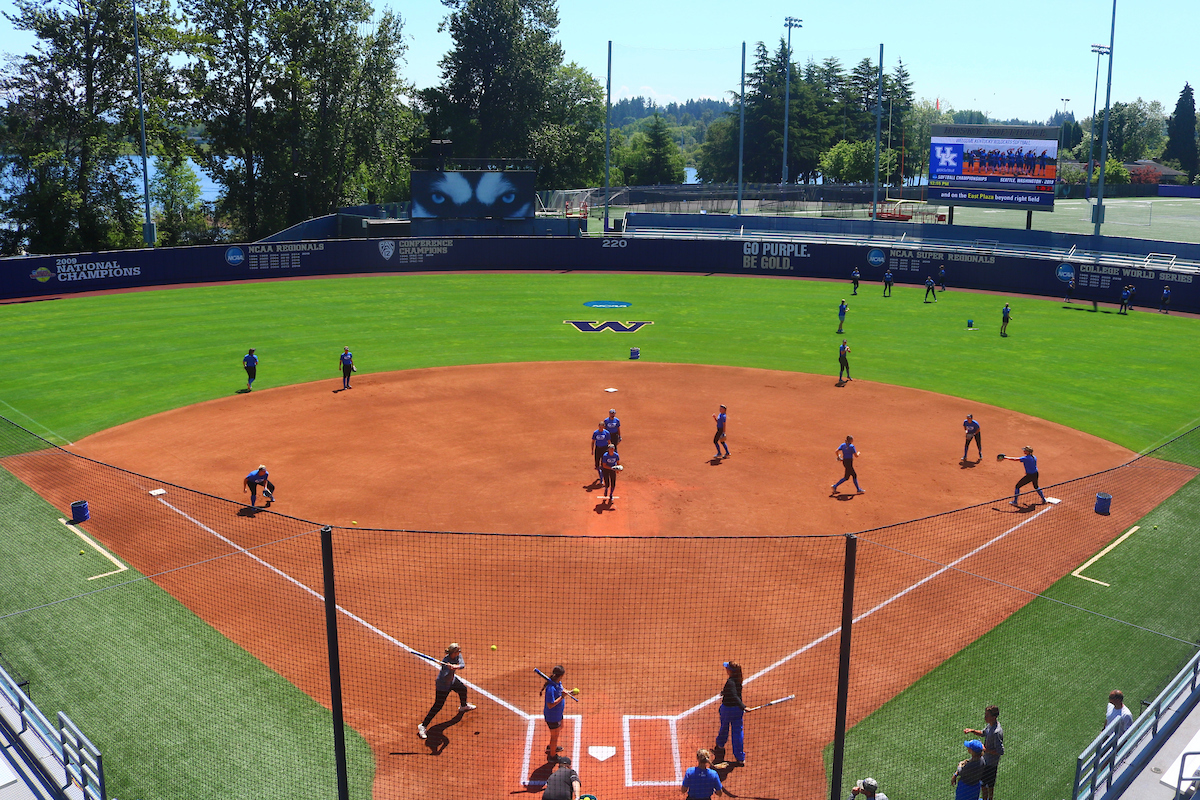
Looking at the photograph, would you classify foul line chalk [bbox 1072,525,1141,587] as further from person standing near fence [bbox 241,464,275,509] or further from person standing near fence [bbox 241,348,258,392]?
person standing near fence [bbox 241,348,258,392]

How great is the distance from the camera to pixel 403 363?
3528 cm

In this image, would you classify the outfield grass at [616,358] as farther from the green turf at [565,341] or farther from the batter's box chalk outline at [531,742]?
the batter's box chalk outline at [531,742]

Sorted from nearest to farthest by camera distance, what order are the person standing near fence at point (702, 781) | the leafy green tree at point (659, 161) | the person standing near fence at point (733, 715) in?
the person standing near fence at point (702, 781) → the person standing near fence at point (733, 715) → the leafy green tree at point (659, 161)

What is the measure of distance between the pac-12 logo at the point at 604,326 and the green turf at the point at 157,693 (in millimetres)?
27443

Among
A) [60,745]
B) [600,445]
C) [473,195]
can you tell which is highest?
[473,195]

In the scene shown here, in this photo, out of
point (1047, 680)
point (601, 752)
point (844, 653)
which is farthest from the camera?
point (1047, 680)

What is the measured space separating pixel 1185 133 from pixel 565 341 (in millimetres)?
157627

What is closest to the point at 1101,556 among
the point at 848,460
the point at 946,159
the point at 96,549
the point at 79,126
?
the point at 848,460

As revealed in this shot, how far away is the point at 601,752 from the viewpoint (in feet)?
38.9

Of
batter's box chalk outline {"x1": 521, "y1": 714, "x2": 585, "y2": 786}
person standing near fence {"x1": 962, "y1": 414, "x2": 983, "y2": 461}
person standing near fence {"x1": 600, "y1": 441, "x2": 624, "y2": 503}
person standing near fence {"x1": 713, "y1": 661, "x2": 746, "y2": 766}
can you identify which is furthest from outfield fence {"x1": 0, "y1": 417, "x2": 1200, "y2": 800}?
person standing near fence {"x1": 962, "y1": 414, "x2": 983, "y2": 461}

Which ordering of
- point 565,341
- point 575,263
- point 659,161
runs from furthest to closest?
point 659,161 < point 575,263 < point 565,341

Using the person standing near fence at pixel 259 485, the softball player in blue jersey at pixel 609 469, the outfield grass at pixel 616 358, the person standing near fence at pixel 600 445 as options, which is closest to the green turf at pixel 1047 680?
the outfield grass at pixel 616 358

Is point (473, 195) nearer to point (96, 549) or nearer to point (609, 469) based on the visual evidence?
point (609, 469)

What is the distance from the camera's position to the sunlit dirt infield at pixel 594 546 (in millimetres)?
12602
